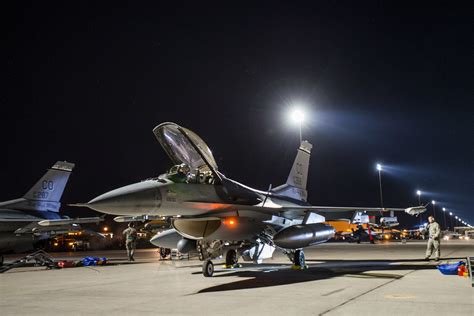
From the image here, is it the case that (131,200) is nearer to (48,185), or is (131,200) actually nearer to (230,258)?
(230,258)

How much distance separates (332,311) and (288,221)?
735cm

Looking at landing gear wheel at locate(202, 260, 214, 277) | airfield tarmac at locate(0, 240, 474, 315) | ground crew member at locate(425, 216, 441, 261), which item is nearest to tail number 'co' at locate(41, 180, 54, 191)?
airfield tarmac at locate(0, 240, 474, 315)

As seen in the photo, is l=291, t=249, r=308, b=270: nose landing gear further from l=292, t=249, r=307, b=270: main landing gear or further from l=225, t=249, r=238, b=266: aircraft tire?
l=225, t=249, r=238, b=266: aircraft tire

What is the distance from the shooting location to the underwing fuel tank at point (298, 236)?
35.6 ft

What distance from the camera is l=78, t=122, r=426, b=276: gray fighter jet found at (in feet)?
28.1

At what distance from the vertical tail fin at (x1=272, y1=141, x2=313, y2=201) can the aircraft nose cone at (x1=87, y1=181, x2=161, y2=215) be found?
761cm

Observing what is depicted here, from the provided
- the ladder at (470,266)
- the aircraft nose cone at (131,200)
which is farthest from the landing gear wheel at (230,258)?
the ladder at (470,266)

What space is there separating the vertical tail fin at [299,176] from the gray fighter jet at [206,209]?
3.00 meters

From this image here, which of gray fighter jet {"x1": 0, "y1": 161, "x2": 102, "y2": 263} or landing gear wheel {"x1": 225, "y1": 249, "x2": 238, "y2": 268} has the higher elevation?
gray fighter jet {"x1": 0, "y1": 161, "x2": 102, "y2": 263}

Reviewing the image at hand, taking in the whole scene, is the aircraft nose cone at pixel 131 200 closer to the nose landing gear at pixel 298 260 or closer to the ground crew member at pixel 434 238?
the nose landing gear at pixel 298 260

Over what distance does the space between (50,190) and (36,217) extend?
1.91 m

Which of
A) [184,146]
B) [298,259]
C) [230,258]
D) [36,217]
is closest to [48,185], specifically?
[36,217]

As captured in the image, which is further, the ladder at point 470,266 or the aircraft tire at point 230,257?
the aircraft tire at point 230,257

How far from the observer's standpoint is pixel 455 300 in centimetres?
611
